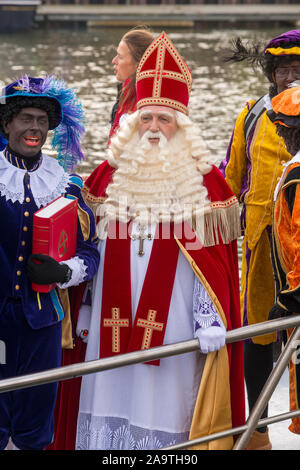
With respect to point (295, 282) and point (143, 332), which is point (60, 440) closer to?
point (143, 332)

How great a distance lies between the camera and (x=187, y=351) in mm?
2389

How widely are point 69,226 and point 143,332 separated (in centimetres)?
50

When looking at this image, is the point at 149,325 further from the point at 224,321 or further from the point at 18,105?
the point at 18,105

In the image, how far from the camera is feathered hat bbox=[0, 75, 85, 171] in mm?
2553

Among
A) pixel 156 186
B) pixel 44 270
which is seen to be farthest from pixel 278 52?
pixel 44 270

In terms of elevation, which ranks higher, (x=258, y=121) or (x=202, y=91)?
(x=202, y=91)

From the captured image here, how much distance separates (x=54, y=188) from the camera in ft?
8.66

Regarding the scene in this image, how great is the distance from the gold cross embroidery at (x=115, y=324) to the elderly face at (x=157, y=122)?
0.63 meters

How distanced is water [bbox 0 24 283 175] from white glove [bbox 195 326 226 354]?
630 cm

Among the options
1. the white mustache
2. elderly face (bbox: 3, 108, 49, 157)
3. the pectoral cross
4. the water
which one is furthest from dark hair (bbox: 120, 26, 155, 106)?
the water

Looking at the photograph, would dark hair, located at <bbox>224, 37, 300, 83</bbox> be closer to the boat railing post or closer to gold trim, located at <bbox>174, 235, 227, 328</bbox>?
gold trim, located at <bbox>174, 235, 227, 328</bbox>

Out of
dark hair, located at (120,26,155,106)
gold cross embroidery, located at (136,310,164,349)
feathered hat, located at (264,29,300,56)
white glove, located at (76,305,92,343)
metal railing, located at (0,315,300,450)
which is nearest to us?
metal railing, located at (0,315,300,450)

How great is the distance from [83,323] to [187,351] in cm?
64

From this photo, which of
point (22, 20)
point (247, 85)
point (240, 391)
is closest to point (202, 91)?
point (247, 85)
